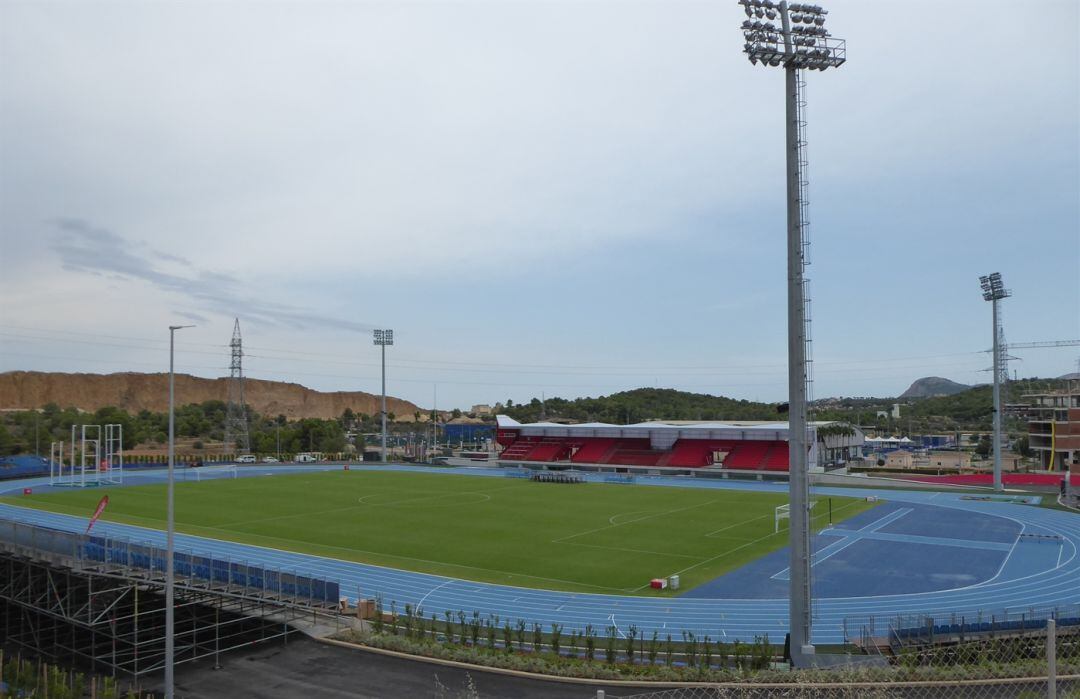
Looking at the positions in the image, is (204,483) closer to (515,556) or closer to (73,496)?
(73,496)

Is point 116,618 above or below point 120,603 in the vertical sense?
above

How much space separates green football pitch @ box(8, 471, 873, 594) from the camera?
1241 inches

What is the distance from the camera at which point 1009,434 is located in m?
126

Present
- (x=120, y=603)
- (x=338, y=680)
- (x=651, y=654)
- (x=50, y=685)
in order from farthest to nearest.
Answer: (x=120, y=603) → (x=651, y=654) → (x=338, y=680) → (x=50, y=685)

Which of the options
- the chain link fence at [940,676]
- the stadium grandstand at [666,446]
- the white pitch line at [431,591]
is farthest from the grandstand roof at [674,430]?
the chain link fence at [940,676]

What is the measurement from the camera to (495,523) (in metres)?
42.8

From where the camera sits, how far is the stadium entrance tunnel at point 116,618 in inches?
812

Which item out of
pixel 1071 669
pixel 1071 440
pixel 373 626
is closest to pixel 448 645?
pixel 373 626

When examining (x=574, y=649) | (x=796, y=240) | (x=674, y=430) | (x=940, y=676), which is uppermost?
(x=796, y=240)

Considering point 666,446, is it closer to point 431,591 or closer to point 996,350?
point 996,350

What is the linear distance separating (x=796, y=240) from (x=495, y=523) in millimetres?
29007

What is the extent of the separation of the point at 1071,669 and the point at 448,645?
46.1ft

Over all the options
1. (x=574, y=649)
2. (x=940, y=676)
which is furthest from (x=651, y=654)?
(x=940, y=676)

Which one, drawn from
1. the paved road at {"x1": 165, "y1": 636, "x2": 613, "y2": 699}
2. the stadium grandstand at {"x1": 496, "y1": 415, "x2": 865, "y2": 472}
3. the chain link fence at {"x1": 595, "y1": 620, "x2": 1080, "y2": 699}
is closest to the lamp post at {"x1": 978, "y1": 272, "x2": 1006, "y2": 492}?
the stadium grandstand at {"x1": 496, "y1": 415, "x2": 865, "y2": 472}
